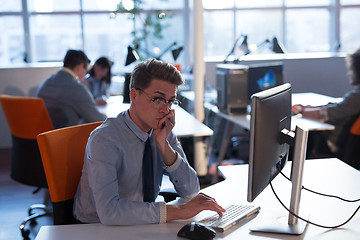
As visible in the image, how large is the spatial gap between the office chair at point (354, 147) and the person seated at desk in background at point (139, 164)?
178cm

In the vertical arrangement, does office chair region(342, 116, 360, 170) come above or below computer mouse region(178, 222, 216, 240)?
below

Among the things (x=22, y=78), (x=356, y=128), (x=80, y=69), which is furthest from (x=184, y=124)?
(x=22, y=78)

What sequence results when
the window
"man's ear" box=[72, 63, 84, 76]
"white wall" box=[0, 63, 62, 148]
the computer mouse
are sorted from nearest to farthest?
1. the computer mouse
2. "man's ear" box=[72, 63, 84, 76]
3. "white wall" box=[0, 63, 62, 148]
4. the window

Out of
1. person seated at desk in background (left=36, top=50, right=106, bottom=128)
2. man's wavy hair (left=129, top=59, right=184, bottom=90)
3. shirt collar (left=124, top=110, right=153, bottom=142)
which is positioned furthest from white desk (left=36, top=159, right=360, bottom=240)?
person seated at desk in background (left=36, top=50, right=106, bottom=128)

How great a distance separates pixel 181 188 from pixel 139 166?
0.22 m

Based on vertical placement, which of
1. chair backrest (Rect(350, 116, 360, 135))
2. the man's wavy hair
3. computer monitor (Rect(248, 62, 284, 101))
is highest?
the man's wavy hair

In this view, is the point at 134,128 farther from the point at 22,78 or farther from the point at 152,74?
the point at 22,78

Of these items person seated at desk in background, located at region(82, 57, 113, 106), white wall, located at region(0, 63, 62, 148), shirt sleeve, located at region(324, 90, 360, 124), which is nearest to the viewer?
shirt sleeve, located at region(324, 90, 360, 124)

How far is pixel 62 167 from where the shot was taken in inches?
71.1

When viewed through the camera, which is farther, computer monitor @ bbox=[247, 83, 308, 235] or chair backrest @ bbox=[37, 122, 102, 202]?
chair backrest @ bbox=[37, 122, 102, 202]

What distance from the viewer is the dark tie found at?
1744mm

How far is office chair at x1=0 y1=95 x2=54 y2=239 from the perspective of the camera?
9.70ft

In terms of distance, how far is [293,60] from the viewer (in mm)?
5980

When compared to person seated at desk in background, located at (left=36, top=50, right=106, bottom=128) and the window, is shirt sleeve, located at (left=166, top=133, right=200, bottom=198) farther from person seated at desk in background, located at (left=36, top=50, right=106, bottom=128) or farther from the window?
the window
